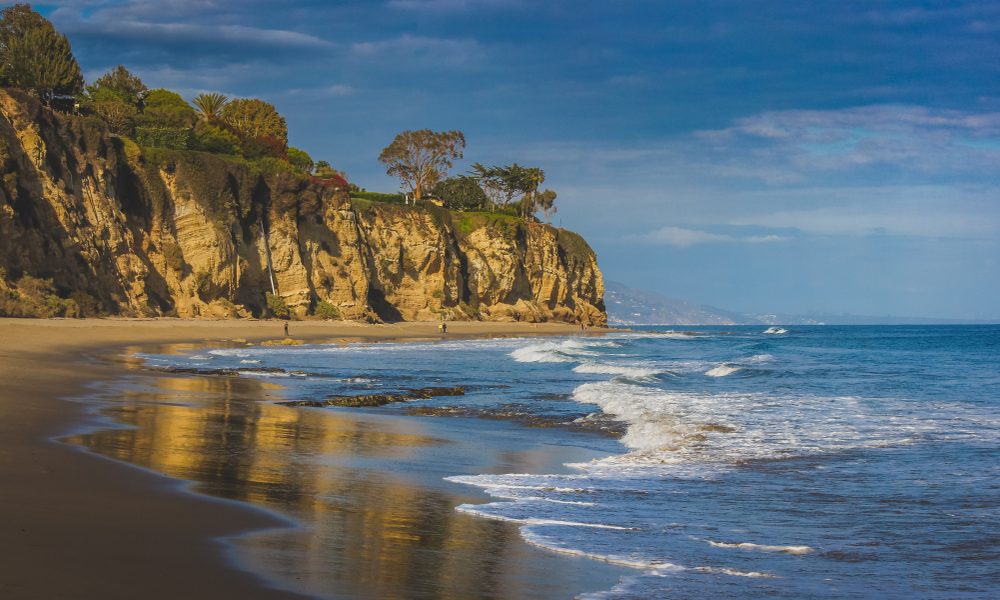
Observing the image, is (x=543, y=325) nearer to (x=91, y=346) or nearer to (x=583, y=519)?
(x=91, y=346)

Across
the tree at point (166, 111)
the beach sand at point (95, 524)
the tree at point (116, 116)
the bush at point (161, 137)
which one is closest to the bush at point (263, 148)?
the tree at point (166, 111)

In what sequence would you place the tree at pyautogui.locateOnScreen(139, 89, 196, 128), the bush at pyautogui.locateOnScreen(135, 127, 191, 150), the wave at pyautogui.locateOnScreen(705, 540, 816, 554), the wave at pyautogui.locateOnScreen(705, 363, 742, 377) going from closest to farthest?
the wave at pyautogui.locateOnScreen(705, 540, 816, 554) → the wave at pyautogui.locateOnScreen(705, 363, 742, 377) → the bush at pyautogui.locateOnScreen(135, 127, 191, 150) → the tree at pyautogui.locateOnScreen(139, 89, 196, 128)

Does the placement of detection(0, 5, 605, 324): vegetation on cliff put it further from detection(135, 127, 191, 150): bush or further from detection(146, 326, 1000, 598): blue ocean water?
Result: detection(146, 326, 1000, 598): blue ocean water

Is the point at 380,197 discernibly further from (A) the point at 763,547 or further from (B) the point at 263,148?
(A) the point at 763,547

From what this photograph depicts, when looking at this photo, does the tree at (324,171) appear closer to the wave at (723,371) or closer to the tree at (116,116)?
the tree at (116,116)

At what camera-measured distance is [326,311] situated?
62.1m

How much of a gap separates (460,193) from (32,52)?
49.3 metres

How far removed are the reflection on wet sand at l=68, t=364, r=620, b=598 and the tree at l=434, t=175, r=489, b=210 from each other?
7843 centimetres

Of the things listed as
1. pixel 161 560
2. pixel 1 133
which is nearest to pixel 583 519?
pixel 161 560

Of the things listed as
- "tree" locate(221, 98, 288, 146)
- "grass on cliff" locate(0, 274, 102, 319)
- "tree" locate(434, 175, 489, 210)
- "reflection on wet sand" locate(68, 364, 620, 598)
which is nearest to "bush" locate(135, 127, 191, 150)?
"grass on cliff" locate(0, 274, 102, 319)

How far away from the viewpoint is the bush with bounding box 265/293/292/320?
57.8m

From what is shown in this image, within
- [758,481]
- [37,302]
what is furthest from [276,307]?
[758,481]

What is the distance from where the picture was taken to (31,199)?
43094mm

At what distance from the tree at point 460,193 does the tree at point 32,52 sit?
46660mm
